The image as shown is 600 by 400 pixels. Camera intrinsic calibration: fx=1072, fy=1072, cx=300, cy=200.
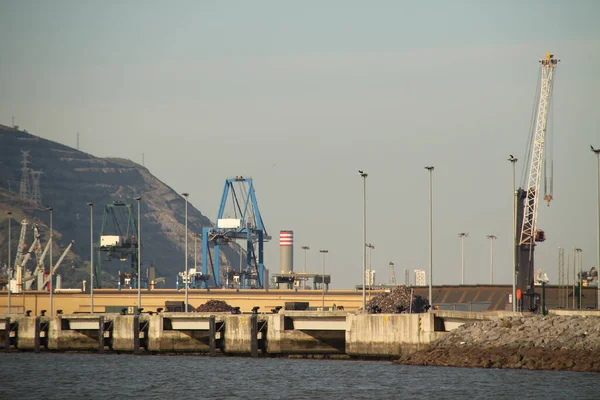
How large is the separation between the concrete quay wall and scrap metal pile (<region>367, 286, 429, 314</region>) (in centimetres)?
459

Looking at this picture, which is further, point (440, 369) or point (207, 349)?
point (207, 349)

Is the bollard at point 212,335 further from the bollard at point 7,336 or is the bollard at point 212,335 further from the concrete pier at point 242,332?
the bollard at point 7,336

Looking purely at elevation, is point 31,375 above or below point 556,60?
below

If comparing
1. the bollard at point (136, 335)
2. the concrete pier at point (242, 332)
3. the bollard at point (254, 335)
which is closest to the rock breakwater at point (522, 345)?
the concrete pier at point (242, 332)

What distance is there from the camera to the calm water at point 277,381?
65.2 meters

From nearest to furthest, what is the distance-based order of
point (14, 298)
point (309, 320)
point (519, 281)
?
point (309, 320) < point (519, 281) < point (14, 298)

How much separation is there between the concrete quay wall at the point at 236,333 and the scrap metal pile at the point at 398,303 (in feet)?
15.1

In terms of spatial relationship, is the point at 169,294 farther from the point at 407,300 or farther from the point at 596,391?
the point at 596,391

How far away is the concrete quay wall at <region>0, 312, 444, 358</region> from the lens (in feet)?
290

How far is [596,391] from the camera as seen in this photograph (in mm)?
62406

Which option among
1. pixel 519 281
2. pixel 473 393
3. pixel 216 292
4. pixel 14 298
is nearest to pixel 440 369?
pixel 473 393

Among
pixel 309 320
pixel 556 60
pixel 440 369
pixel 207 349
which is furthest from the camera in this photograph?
pixel 556 60

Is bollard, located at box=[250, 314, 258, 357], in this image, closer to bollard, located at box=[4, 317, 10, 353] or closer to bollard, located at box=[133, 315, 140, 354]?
bollard, located at box=[133, 315, 140, 354]

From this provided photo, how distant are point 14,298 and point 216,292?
35557mm
